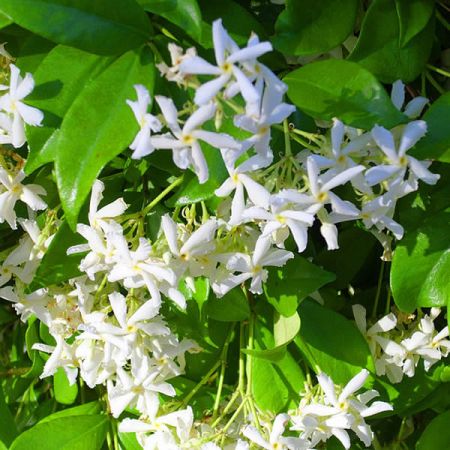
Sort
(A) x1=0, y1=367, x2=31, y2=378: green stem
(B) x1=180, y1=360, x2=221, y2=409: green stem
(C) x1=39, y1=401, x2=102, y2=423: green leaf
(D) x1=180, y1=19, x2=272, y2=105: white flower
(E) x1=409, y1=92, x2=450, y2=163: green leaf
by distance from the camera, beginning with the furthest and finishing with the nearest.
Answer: (A) x1=0, y1=367, x2=31, y2=378: green stem → (C) x1=39, y1=401, x2=102, y2=423: green leaf → (B) x1=180, y1=360, x2=221, y2=409: green stem → (E) x1=409, y1=92, x2=450, y2=163: green leaf → (D) x1=180, y1=19, x2=272, y2=105: white flower

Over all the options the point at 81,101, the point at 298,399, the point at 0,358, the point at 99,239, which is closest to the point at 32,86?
the point at 81,101

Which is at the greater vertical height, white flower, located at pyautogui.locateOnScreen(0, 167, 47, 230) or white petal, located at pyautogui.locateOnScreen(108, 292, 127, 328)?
white flower, located at pyautogui.locateOnScreen(0, 167, 47, 230)

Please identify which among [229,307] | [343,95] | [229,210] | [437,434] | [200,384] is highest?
[343,95]

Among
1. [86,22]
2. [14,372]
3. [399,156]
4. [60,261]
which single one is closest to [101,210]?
[60,261]

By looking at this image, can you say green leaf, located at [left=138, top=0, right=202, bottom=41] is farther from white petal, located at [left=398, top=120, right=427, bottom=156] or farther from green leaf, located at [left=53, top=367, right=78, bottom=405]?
green leaf, located at [left=53, top=367, right=78, bottom=405]

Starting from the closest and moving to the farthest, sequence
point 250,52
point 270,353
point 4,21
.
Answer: point 250,52, point 4,21, point 270,353

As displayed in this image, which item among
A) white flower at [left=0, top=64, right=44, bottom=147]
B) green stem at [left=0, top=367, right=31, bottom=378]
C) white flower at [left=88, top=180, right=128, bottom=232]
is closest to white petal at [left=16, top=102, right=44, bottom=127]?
white flower at [left=0, top=64, right=44, bottom=147]

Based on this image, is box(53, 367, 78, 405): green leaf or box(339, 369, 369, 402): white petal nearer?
box(339, 369, 369, 402): white petal

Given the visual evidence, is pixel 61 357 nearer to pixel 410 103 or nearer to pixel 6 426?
pixel 6 426
